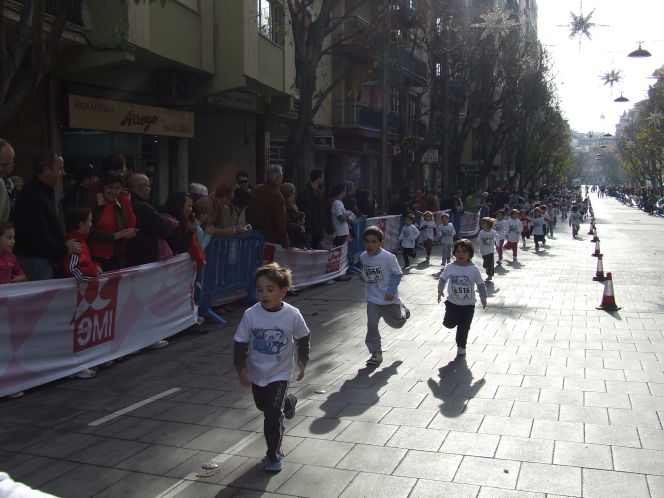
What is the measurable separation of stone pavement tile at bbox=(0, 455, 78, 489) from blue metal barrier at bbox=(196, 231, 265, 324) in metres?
4.52

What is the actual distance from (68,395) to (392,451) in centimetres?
305

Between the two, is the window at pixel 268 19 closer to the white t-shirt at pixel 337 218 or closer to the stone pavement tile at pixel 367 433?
the white t-shirt at pixel 337 218

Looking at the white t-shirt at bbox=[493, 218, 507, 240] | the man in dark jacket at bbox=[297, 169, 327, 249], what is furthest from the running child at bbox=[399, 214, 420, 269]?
the man in dark jacket at bbox=[297, 169, 327, 249]

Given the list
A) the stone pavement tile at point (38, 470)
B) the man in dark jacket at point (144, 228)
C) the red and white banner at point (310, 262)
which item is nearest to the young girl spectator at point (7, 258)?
the man in dark jacket at point (144, 228)

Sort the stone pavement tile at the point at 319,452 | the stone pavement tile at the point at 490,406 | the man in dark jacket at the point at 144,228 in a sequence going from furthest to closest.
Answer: the man in dark jacket at the point at 144,228 < the stone pavement tile at the point at 490,406 < the stone pavement tile at the point at 319,452

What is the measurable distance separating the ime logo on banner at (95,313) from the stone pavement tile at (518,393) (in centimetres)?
381

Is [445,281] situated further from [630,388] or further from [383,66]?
[383,66]

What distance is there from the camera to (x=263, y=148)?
824 inches

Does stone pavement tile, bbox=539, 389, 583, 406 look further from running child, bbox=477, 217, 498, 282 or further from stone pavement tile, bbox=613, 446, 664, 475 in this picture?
running child, bbox=477, 217, 498, 282

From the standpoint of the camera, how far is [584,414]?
5535 mm

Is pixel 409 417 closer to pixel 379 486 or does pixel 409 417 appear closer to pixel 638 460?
pixel 379 486

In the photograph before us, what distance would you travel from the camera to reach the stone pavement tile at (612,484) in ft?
13.3

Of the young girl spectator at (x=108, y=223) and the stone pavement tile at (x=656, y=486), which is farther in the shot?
the young girl spectator at (x=108, y=223)

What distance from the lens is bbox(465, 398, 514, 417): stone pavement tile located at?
5582mm
